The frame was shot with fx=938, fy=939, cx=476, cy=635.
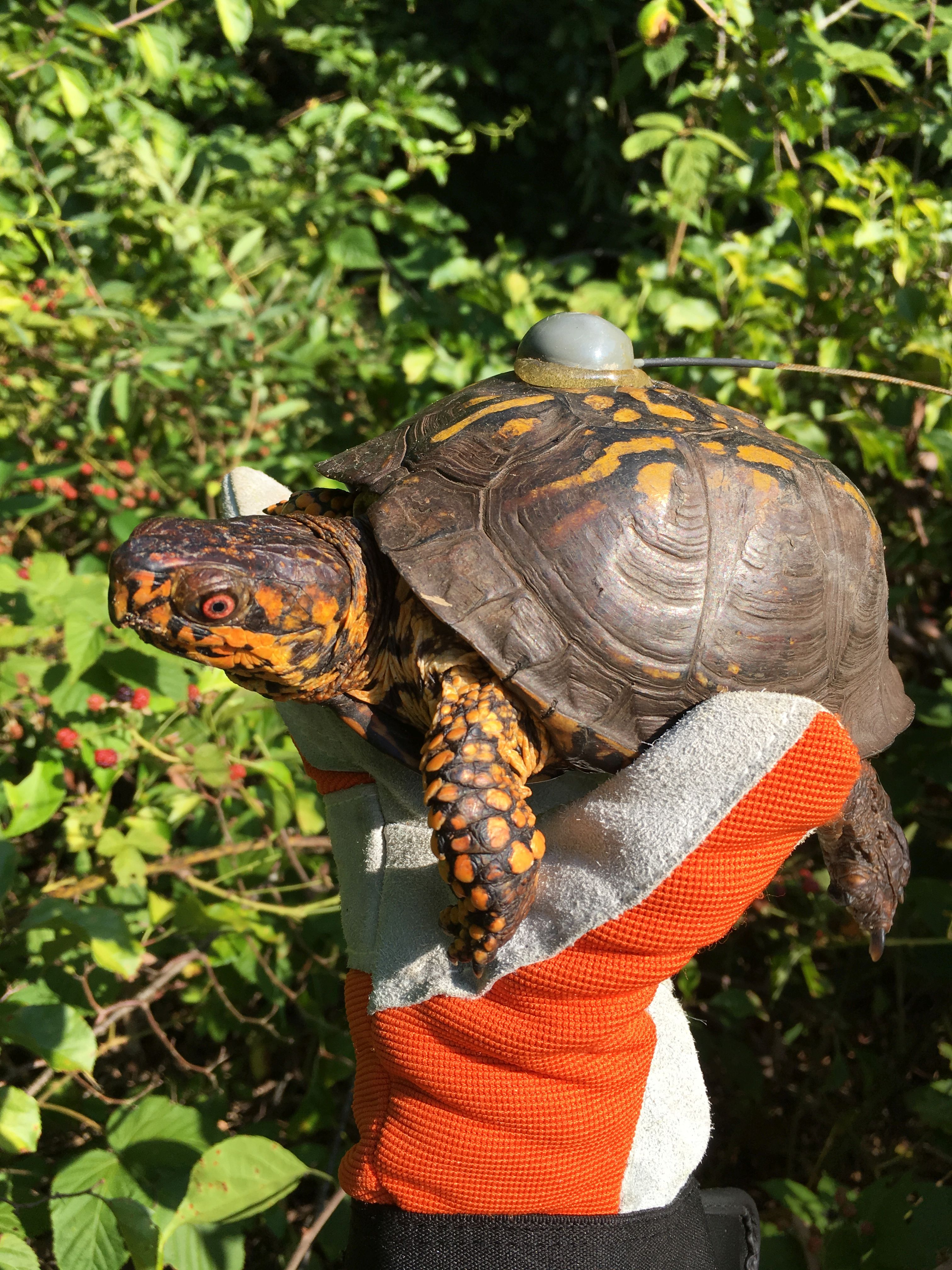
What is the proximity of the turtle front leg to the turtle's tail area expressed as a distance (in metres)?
0.63

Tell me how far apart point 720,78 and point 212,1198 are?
3.10 m

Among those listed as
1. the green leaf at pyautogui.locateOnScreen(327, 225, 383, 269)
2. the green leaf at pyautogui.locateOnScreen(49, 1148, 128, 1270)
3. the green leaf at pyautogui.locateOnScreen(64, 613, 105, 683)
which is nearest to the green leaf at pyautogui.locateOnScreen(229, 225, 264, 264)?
the green leaf at pyautogui.locateOnScreen(327, 225, 383, 269)

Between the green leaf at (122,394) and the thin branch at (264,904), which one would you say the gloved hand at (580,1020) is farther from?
the green leaf at (122,394)

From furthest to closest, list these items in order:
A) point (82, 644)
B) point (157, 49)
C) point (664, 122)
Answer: point (664, 122)
point (157, 49)
point (82, 644)

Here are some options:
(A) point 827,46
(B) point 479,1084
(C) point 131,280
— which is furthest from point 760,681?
(C) point 131,280

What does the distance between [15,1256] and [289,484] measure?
2334 millimetres

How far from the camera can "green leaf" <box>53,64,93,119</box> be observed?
235 cm

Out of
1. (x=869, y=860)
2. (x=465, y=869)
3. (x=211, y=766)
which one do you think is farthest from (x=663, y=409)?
(x=211, y=766)

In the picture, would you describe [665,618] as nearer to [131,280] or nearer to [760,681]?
[760,681]

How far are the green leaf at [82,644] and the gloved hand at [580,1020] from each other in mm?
862

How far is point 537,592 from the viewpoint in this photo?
141cm

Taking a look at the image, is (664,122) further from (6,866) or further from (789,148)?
(6,866)

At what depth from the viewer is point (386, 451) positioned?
1.66 meters

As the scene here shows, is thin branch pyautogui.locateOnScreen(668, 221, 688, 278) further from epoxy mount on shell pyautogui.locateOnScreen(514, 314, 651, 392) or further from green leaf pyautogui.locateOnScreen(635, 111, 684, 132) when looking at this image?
epoxy mount on shell pyautogui.locateOnScreen(514, 314, 651, 392)
